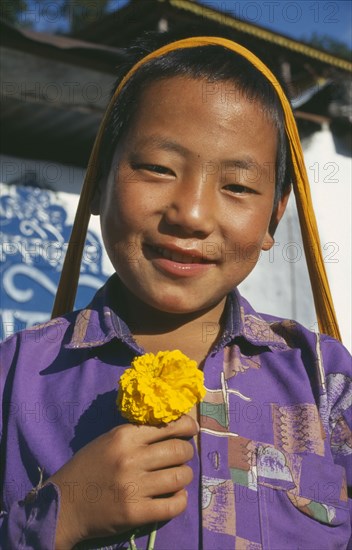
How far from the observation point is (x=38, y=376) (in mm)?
1807

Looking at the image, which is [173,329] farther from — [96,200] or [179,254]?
[96,200]

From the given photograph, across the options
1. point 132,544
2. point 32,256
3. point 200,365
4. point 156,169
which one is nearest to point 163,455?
point 132,544

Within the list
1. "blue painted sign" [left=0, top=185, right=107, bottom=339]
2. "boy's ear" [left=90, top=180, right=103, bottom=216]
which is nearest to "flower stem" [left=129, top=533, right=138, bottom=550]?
"boy's ear" [left=90, top=180, right=103, bottom=216]

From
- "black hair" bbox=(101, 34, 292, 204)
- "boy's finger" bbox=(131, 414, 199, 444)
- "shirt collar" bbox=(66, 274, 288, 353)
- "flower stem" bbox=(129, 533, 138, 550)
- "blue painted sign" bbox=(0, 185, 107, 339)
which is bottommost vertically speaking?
"flower stem" bbox=(129, 533, 138, 550)

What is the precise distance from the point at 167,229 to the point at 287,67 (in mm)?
6645

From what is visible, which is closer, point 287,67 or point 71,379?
point 71,379

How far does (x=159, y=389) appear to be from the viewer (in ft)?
4.84

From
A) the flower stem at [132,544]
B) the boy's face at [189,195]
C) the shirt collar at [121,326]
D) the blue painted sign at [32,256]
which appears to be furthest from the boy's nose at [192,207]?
the blue painted sign at [32,256]

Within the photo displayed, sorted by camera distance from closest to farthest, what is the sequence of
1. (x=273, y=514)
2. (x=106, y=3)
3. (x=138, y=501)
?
1. (x=138, y=501)
2. (x=273, y=514)
3. (x=106, y=3)

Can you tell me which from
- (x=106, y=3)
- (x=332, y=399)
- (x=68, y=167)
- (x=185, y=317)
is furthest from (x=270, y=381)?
(x=106, y=3)

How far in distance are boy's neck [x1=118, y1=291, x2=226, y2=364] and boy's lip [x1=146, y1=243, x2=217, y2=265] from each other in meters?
0.21

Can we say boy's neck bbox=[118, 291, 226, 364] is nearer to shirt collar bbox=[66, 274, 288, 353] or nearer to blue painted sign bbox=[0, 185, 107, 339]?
shirt collar bbox=[66, 274, 288, 353]

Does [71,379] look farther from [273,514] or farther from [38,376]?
[273,514]

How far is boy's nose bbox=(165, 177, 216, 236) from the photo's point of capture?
171 centimetres
